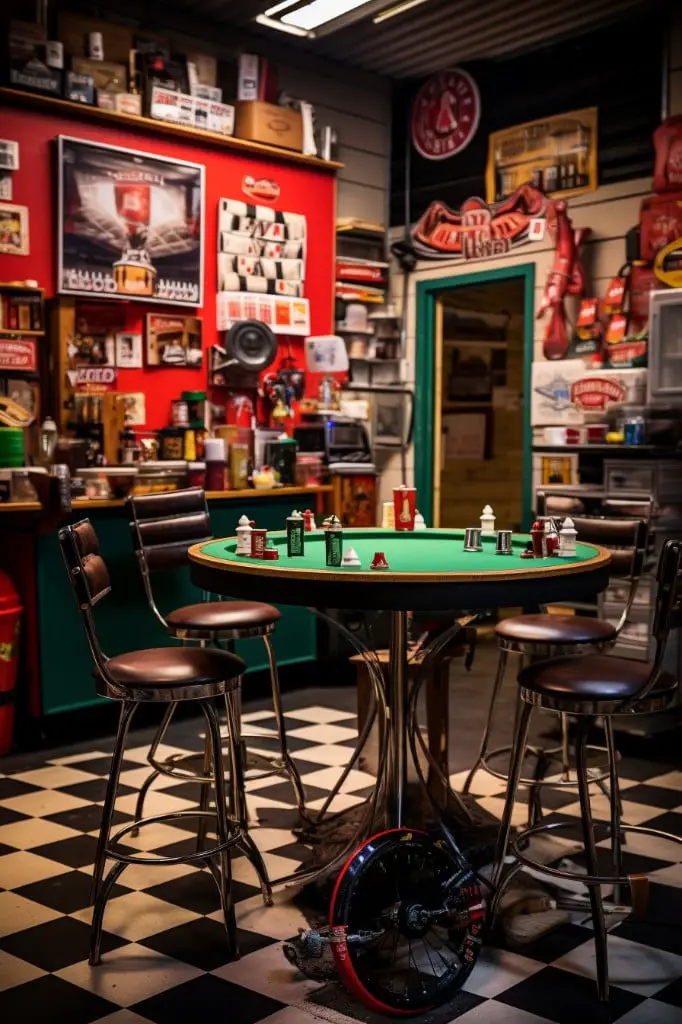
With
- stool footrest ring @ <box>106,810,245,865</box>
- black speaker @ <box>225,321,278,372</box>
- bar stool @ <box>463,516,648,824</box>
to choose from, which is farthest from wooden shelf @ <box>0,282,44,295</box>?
stool footrest ring @ <box>106,810,245,865</box>

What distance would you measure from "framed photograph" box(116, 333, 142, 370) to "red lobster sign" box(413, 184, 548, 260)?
2491mm

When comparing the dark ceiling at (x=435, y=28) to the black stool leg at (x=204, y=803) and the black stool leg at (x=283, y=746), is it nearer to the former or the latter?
the black stool leg at (x=283, y=746)

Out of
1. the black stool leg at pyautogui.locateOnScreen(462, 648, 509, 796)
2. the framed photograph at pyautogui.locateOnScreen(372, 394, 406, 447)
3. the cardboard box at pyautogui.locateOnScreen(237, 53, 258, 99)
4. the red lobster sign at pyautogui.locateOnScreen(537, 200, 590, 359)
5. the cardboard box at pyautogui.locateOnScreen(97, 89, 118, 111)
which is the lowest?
the black stool leg at pyautogui.locateOnScreen(462, 648, 509, 796)

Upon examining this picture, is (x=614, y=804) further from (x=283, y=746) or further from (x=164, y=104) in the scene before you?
(x=164, y=104)

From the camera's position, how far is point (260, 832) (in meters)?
3.86

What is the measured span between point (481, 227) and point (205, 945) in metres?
5.45

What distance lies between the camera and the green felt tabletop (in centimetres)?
293

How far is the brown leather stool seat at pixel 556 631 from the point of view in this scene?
3576mm

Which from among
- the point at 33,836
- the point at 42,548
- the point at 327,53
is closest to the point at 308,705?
the point at 42,548

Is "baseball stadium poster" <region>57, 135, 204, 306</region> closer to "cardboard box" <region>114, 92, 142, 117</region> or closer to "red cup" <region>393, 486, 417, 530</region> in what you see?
"cardboard box" <region>114, 92, 142, 117</region>

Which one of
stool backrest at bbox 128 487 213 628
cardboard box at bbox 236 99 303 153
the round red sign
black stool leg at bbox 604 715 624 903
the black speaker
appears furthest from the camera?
the round red sign

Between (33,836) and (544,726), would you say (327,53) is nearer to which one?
(544,726)

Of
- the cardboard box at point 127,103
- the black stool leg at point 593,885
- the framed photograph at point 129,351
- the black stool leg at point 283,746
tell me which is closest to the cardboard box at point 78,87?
the cardboard box at point 127,103

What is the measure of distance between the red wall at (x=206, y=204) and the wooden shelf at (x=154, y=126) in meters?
0.04
